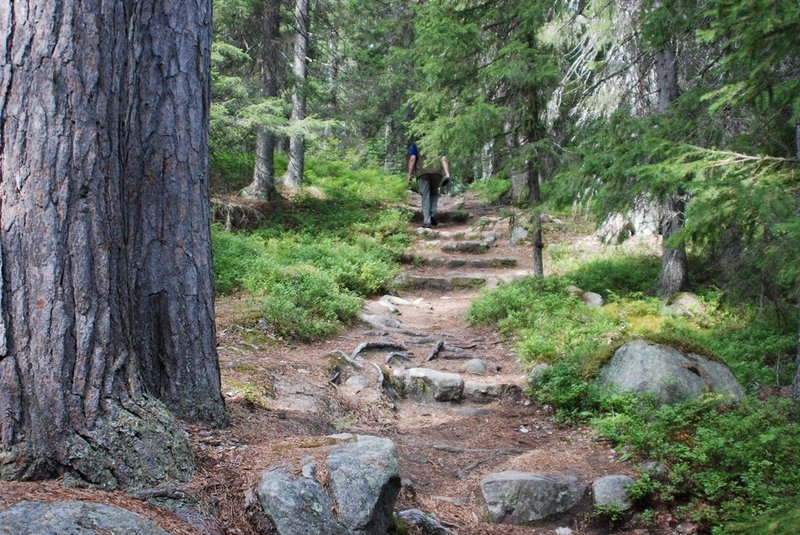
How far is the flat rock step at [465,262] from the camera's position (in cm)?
1345

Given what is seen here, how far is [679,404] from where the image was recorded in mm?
5141

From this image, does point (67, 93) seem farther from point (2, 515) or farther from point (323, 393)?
point (323, 393)

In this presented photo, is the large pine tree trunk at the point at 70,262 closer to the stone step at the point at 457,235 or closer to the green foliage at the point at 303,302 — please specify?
the green foliage at the point at 303,302

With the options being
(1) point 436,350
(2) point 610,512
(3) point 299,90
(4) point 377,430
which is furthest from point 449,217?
(2) point 610,512

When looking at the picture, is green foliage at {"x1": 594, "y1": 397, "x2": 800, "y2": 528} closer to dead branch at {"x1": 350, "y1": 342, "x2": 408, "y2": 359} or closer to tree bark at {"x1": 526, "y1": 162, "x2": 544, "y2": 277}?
dead branch at {"x1": 350, "y1": 342, "x2": 408, "y2": 359}

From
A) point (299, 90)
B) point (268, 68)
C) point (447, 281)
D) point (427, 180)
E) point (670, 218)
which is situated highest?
point (268, 68)

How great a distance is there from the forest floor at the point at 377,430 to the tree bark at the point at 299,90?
6.66 meters

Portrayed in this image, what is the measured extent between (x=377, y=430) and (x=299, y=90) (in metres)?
10.6

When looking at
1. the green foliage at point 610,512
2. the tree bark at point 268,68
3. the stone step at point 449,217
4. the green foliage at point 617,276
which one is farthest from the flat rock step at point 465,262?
the green foliage at point 610,512

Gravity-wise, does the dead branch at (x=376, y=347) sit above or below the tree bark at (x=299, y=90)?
below

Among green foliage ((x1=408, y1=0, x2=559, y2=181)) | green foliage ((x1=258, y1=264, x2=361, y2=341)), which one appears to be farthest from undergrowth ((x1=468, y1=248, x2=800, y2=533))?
green foliage ((x1=408, y1=0, x2=559, y2=181))

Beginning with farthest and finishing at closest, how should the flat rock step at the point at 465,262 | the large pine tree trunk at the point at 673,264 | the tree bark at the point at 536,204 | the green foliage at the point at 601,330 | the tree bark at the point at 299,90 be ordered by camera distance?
the tree bark at the point at 299,90 → the flat rock step at the point at 465,262 → the tree bark at the point at 536,204 → the large pine tree trunk at the point at 673,264 → the green foliage at the point at 601,330

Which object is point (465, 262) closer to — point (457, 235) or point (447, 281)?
point (447, 281)

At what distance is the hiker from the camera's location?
14.8m
